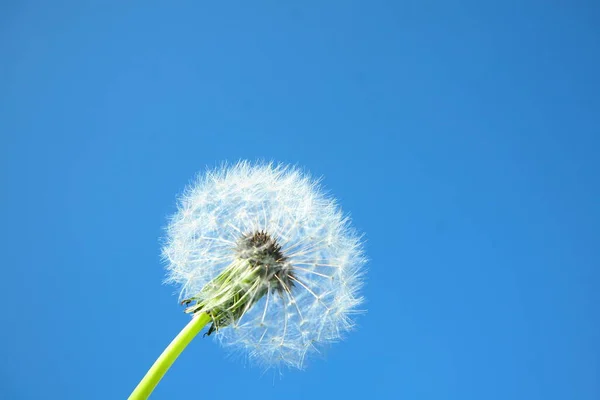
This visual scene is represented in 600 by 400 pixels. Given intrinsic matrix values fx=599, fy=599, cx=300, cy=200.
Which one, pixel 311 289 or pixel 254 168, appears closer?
pixel 311 289

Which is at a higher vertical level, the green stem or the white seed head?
the white seed head

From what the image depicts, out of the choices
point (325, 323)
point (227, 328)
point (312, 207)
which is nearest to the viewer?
point (227, 328)

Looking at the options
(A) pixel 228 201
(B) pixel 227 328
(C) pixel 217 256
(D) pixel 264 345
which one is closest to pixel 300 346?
(D) pixel 264 345

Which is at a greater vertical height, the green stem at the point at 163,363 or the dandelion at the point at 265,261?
the dandelion at the point at 265,261

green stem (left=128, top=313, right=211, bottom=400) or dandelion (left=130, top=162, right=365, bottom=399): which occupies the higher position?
dandelion (left=130, top=162, right=365, bottom=399)

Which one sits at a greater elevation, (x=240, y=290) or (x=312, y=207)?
(x=312, y=207)

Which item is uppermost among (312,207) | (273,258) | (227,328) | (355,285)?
(312,207)

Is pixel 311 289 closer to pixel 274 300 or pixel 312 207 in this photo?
pixel 274 300

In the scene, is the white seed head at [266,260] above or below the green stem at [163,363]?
above
